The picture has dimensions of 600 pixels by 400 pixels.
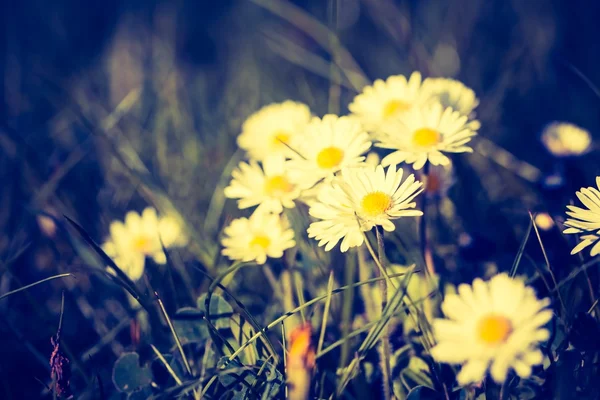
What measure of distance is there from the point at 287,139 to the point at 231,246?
46cm

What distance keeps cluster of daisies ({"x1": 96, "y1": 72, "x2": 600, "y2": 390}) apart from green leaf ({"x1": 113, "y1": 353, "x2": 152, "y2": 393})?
273 mm

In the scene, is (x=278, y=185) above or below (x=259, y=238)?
above

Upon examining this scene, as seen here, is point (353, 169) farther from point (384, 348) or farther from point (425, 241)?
point (384, 348)

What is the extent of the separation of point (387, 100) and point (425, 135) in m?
0.37

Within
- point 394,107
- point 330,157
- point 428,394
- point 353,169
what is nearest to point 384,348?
point 428,394

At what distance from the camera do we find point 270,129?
1.80 meters

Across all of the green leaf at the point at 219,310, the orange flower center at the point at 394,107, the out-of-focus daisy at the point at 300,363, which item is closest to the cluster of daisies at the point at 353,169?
the orange flower center at the point at 394,107

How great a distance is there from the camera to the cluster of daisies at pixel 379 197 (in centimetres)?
85

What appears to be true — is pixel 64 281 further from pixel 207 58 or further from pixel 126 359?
pixel 207 58

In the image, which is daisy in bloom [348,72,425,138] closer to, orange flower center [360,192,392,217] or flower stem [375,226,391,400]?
orange flower center [360,192,392,217]

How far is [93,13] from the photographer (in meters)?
3.47

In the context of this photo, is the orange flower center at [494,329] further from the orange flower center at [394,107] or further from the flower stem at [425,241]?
the orange flower center at [394,107]

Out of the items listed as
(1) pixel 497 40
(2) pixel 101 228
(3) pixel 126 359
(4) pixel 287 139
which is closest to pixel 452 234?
(4) pixel 287 139

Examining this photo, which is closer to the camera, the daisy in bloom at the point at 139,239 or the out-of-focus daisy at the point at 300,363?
the out-of-focus daisy at the point at 300,363
